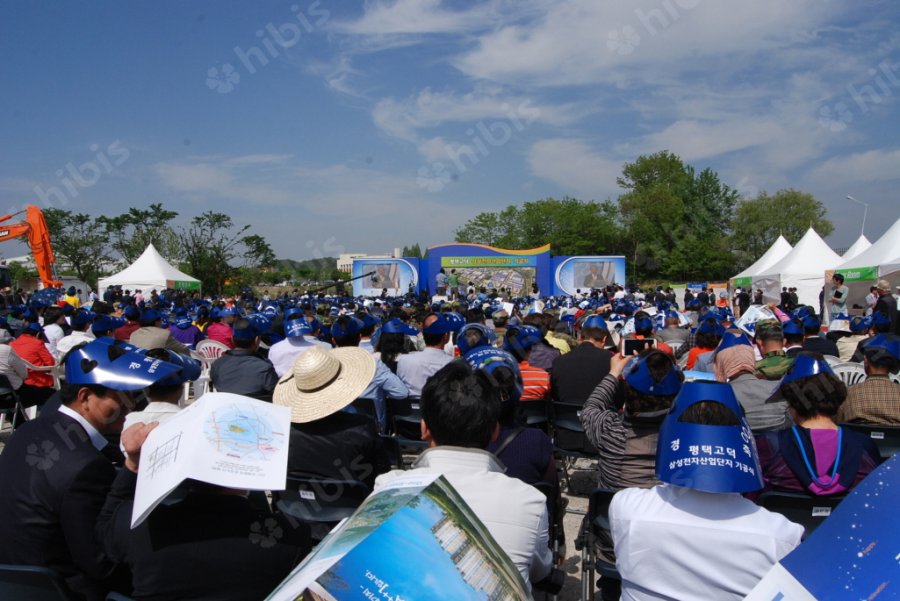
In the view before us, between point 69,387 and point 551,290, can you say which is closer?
point 69,387

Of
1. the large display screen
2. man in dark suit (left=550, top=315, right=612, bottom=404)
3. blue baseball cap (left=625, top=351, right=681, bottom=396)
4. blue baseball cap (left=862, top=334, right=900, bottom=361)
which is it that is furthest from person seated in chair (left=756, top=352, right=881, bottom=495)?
the large display screen

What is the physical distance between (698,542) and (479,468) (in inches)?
26.7

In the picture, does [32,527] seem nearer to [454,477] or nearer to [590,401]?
[454,477]

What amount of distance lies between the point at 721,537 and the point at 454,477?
2.61 ft

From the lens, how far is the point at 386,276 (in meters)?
38.1

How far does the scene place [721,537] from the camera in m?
1.79

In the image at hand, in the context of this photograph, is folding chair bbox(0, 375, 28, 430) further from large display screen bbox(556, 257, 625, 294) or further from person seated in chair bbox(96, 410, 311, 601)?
large display screen bbox(556, 257, 625, 294)

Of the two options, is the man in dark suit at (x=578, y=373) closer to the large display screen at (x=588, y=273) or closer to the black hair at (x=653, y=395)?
the black hair at (x=653, y=395)

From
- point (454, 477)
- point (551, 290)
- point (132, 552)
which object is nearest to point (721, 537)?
point (454, 477)

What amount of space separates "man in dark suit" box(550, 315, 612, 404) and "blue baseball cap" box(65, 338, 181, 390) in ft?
11.3

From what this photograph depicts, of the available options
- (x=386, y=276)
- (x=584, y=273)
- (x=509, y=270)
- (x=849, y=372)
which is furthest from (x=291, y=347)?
(x=584, y=273)

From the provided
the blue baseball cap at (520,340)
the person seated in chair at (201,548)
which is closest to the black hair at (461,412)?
the person seated in chair at (201,548)

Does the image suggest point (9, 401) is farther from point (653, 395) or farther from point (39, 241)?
point (39, 241)

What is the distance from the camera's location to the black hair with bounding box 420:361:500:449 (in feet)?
7.10
